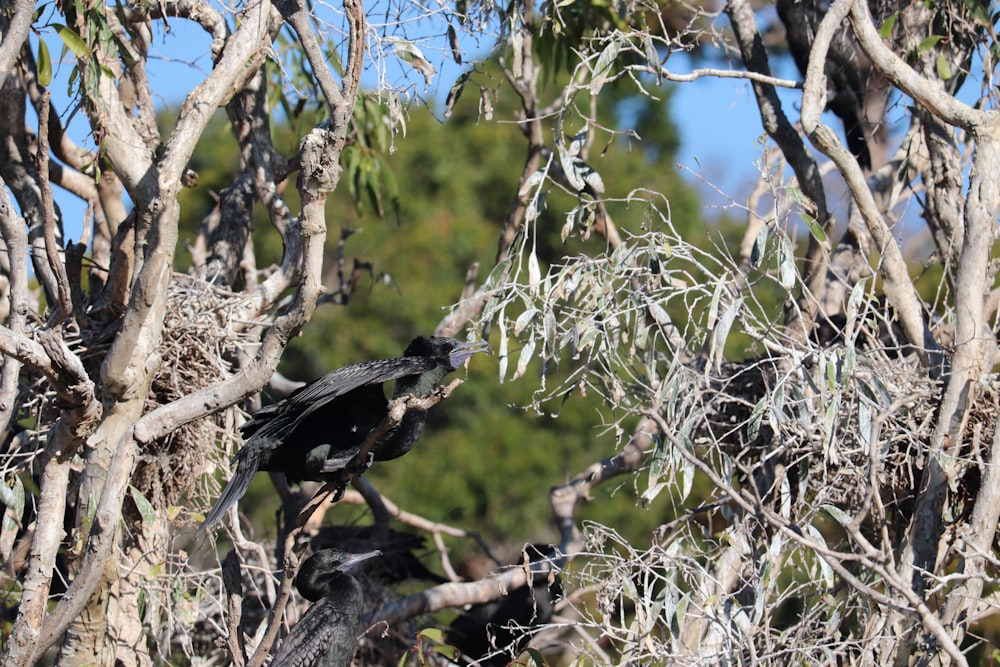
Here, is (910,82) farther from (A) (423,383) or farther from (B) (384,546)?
(B) (384,546)

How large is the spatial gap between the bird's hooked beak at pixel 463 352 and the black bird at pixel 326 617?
90 centimetres

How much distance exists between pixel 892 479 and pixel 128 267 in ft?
11.4

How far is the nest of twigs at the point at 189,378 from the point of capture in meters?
5.24

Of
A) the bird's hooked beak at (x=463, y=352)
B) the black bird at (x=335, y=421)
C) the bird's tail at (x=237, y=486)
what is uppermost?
the bird's hooked beak at (x=463, y=352)

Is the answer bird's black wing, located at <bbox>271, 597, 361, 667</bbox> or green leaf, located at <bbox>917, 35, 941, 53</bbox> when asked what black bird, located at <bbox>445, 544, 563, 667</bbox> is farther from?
green leaf, located at <bbox>917, 35, 941, 53</bbox>

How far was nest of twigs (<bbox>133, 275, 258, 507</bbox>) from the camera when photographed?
206 inches

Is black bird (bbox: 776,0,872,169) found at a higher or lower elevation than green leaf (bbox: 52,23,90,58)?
higher

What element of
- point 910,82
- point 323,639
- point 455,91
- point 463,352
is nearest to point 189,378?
point 463,352

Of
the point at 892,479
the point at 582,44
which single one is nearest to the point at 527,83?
the point at 582,44

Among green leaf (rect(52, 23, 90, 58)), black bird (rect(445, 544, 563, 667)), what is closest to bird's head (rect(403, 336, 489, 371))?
black bird (rect(445, 544, 563, 667))

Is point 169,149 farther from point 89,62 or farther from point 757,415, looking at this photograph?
point 757,415

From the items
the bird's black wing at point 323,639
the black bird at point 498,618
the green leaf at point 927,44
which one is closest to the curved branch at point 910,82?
the green leaf at point 927,44

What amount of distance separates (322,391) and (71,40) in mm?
1655

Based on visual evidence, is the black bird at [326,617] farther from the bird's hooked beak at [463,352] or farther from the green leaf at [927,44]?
the green leaf at [927,44]
